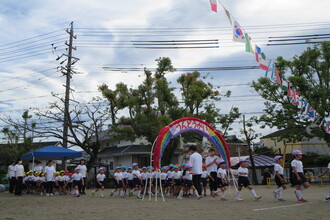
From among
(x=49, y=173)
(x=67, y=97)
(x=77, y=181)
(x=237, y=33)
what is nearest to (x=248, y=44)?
(x=237, y=33)

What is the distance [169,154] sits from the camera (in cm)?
2564

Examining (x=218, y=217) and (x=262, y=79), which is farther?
(x=262, y=79)

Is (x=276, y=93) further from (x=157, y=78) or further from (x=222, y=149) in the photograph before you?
(x=222, y=149)

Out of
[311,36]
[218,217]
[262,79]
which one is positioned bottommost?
[218,217]

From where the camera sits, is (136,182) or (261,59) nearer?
(261,59)

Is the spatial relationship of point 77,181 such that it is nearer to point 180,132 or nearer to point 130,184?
point 130,184

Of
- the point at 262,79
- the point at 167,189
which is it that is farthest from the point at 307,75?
the point at 167,189

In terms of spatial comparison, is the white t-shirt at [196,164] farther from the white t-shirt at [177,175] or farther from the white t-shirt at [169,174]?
the white t-shirt at [169,174]

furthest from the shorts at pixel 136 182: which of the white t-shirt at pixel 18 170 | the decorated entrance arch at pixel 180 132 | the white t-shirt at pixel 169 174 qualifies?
the white t-shirt at pixel 18 170

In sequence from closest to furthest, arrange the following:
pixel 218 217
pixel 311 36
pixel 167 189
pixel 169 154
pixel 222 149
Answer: pixel 218 217
pixel 311 36
pixel 222 149
pixel 167 189
pixel 169 154

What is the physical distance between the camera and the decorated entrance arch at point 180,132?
1373 centimetres

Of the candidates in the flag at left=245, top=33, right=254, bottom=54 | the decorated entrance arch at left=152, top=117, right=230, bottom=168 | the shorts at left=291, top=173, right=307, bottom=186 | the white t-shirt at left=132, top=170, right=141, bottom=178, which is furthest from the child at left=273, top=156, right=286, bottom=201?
the white t-shirt at left=132, top=170, right=141, bottom=178

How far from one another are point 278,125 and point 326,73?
5.25 metres

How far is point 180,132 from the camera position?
14.5m
